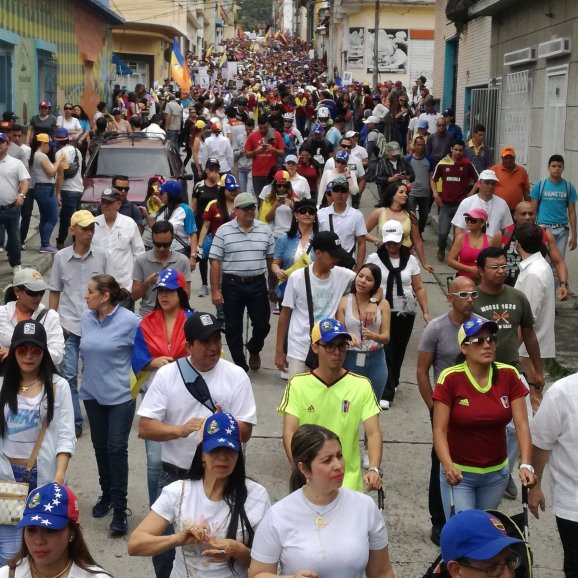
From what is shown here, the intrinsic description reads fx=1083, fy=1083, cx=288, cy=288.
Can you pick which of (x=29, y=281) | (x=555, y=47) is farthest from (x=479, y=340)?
(x=555, y=47)

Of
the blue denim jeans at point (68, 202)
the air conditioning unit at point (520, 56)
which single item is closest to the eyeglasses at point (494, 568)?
the blue denim jeans at point (68, 202)

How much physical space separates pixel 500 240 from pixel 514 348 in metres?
3.53

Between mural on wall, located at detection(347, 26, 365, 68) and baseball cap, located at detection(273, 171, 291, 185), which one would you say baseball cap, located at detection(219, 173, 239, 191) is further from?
mural on wall, located at detection(347, 26, 365, 68)

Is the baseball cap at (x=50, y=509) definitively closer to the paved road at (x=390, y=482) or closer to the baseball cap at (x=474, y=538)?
the baseball cap at (x=474, y=538)

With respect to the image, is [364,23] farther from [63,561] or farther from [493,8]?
[63,561]

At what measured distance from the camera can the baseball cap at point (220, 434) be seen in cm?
474

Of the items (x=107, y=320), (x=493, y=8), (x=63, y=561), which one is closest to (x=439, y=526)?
(x=107, y=320)

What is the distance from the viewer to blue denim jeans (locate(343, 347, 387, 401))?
829 centimetres

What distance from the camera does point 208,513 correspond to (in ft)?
15.8

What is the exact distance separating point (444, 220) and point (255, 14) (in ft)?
587

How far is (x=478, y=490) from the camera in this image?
630 centimetres

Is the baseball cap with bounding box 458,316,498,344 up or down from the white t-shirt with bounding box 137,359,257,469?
up

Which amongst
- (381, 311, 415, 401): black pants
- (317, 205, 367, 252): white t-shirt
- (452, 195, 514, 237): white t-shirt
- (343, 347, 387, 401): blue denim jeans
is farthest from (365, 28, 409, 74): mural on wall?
(343, 347, 387, 401): blue denim jeans

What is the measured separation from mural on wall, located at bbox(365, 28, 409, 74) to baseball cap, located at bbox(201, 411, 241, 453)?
161 ft
